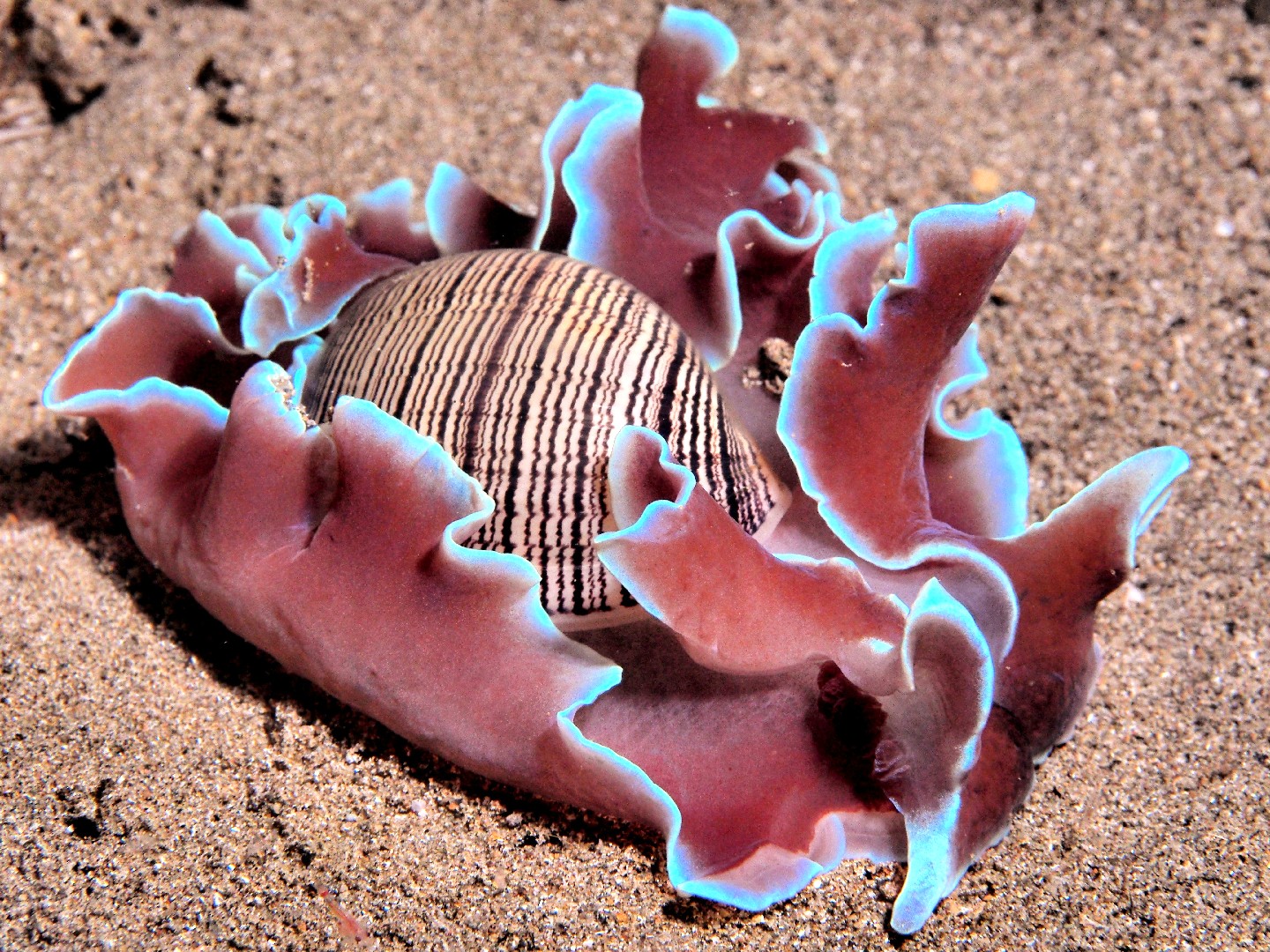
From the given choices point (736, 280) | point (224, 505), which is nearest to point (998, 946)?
point (736, 280)

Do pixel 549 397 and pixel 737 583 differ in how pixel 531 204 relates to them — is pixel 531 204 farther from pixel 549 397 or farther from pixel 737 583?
pixel 737 583

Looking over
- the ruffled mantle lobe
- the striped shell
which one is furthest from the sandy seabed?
the striped shell

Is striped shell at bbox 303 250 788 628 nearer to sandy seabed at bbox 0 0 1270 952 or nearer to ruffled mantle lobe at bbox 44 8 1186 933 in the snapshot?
ruffled mantle lobe at bbox 44 8 1186 933

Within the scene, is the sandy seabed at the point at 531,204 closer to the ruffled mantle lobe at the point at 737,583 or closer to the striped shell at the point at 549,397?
the ruffled mantle lobe at the point at 737,583

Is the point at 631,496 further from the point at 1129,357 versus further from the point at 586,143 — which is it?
the point at 1129,357

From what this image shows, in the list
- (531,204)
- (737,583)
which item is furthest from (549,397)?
(531,204)
